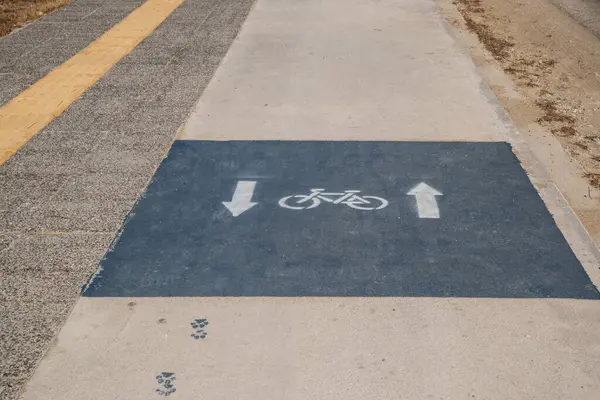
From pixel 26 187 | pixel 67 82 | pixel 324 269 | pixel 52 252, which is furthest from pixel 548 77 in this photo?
pixel 52 252

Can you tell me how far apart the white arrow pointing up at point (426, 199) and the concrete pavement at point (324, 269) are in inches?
4.0

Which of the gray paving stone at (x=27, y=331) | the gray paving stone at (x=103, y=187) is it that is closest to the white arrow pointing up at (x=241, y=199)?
the gray paving stone at (x=103, y=187)

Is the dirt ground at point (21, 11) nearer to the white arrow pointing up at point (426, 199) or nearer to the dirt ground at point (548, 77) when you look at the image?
the dirt ground at point (548, 77)

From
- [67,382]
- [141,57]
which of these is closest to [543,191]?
[67,382]

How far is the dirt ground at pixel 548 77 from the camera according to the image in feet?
27.3

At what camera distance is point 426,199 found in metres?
7.50

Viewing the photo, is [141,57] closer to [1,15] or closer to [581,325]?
[1,15]

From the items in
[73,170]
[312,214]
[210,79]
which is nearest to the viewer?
[312,214]

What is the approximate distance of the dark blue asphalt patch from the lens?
20.3ft

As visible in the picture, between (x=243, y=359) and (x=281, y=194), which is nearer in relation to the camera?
(x=243, y=359)

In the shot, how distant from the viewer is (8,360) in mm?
5324

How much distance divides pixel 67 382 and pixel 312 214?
10.1ft

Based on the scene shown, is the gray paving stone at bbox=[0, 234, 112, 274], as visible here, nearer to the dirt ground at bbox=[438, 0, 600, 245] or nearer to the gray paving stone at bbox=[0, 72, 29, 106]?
the gray paving stone at bbox=[0, 72, 29, 106]

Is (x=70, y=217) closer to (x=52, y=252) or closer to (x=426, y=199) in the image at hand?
(x=52, y=252)
